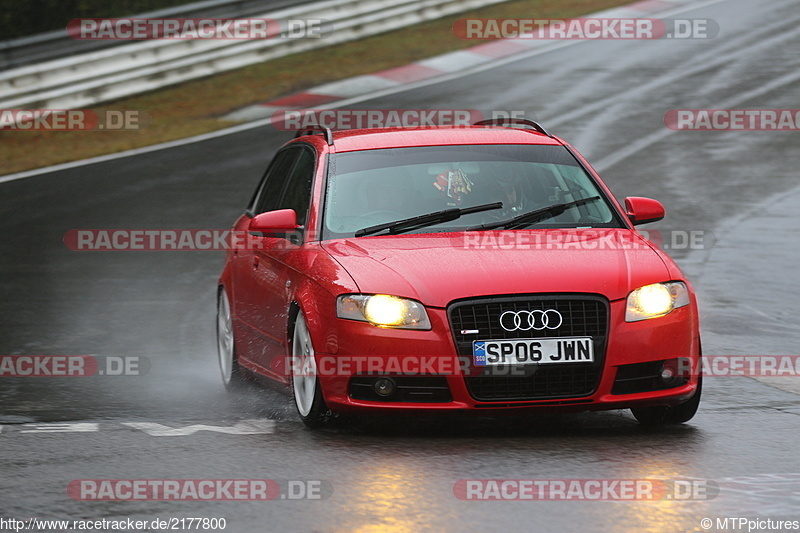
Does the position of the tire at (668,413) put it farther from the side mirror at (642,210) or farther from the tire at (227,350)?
the tire at (227,350)

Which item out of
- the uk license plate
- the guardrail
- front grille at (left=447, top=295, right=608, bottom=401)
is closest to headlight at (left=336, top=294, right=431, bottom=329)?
front grille at (left=447, top=295, right=608, bottom=401)

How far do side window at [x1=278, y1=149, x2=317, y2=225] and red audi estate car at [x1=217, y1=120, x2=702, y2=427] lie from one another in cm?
3

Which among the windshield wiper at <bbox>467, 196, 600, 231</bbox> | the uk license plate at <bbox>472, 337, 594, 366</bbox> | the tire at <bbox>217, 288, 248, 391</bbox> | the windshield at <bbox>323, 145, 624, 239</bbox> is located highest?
the windshield at <bbox>323, 145, 624, 239</bbox>

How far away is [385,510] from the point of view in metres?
5.41

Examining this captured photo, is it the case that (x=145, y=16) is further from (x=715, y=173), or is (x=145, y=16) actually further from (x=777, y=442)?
(x=777, y=442)

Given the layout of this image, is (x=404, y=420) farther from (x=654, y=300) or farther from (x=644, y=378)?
(x=654, y=300)

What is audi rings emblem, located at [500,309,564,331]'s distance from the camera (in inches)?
263

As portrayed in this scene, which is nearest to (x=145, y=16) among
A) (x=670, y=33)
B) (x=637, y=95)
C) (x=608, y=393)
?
(x=637, y=95)

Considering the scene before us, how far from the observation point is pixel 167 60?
21766 millimetres

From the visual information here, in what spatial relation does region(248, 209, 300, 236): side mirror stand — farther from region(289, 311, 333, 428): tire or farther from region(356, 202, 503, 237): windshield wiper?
region(289, 311, 333, 428): tire

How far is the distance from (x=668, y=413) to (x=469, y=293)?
1.28 meters

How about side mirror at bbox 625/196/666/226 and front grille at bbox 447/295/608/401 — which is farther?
side mirror at bbox 625/196/666/226

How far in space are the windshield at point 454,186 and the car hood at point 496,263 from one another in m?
0.25

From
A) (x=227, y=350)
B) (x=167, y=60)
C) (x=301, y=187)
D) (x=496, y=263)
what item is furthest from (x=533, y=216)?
(x=167, y=60)
